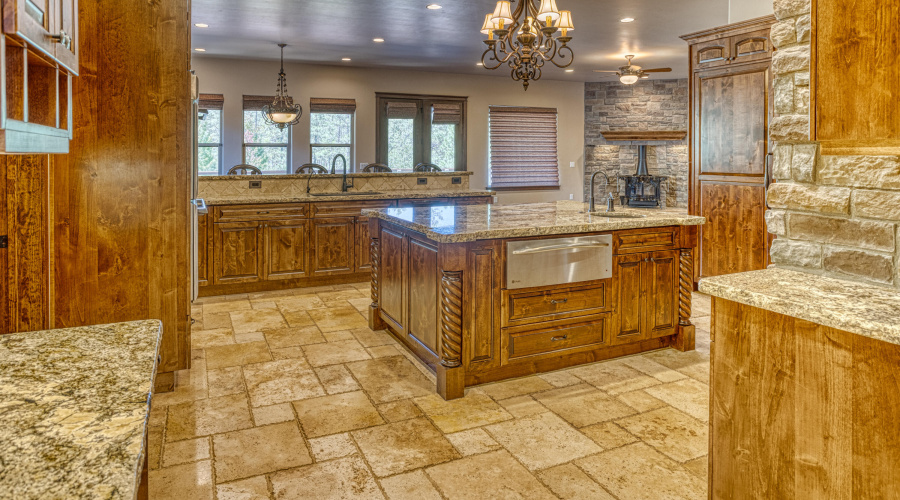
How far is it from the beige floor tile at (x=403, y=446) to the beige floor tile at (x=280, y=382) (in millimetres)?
600

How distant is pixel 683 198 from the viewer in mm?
10992

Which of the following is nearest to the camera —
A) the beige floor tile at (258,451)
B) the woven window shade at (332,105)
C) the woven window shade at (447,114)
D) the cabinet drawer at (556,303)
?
the beige floor tile at (258,451)

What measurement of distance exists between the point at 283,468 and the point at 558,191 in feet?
31.0

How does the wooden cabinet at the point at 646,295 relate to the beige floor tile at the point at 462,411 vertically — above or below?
above

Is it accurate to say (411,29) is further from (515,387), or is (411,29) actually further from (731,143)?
(515,387)

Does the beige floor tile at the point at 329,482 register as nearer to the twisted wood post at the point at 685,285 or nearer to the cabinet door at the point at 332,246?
the twisted wood post at the point at 685,285

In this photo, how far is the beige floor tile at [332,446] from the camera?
8.11 feet

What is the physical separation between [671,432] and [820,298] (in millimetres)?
1290

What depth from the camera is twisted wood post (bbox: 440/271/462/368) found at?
3020 millimetres

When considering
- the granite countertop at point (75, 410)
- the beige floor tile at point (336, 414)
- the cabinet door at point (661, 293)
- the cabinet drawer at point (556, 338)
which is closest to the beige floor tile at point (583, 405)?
the cabinet drawer at point (556, 338)

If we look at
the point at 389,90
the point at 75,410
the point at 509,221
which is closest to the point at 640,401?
the point at 509,221

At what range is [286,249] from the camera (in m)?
5.63

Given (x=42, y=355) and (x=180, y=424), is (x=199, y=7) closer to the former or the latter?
(x=180, y=424)

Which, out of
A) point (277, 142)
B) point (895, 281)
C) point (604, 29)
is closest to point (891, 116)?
point (895, 281)
